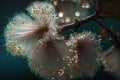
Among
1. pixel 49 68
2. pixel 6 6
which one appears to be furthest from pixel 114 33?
pixel 6 6

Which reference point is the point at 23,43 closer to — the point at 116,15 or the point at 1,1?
the point at 116,15

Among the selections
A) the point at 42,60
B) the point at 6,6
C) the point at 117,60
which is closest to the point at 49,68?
the point at 42,60

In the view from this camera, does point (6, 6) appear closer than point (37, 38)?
No

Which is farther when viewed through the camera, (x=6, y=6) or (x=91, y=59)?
(x=6, y=6)

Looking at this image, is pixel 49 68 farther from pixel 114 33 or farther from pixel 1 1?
pixel 1 1

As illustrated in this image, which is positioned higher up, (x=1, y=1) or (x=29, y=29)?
(x=29, y=29)

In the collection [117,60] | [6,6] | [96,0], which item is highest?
[96,0]
